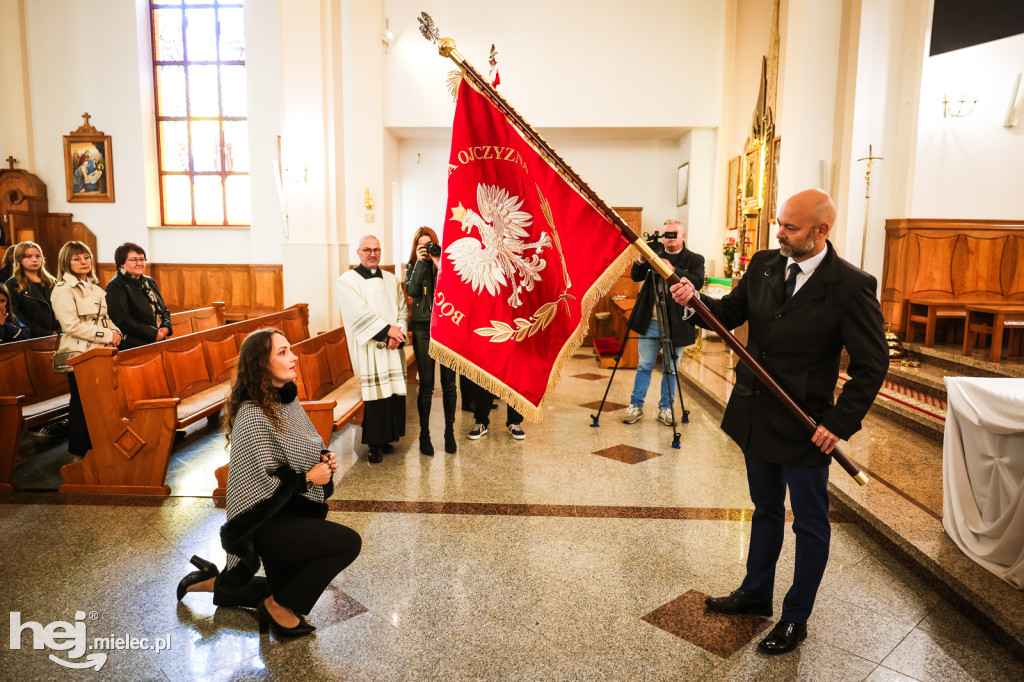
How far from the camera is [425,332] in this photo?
15.7 feet

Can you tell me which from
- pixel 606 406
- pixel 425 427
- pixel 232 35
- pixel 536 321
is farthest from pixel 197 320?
pixel 232 35

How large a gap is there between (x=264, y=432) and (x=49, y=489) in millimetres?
2570

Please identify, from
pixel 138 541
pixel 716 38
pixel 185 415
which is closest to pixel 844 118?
pixel 716 38

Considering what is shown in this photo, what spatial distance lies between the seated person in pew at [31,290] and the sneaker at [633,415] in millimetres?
4642

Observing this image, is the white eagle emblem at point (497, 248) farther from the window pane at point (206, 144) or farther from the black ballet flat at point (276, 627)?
the window pane at point (206, 144)

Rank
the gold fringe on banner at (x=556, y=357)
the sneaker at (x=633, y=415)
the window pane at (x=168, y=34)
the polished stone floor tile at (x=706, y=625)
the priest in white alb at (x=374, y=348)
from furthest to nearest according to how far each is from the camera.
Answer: the window pane at (x=168, y=34), the sneaker at (x=633, y=415), the priest in white alb at (x=374, y=348), the gold fringe on banner at (x=556, y=357), the polished stone floor tile at (x=706, y=625)

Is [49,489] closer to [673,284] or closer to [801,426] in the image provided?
[673,284]

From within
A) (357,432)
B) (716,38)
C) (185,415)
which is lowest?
(357,432)

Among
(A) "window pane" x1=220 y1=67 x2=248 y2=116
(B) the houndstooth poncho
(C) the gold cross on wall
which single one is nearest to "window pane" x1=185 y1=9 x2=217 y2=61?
(A) "window pane" x1=220 y1=67 x2=248 y2=116

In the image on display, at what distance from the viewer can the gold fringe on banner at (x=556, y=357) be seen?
8.79 feet

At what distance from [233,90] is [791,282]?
11336mm

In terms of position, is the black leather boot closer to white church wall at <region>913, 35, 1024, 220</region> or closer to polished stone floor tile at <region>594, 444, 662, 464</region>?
polished stone floor tile at <region>594, 444, 662, 464</region>

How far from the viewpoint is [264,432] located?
2299 millimetres

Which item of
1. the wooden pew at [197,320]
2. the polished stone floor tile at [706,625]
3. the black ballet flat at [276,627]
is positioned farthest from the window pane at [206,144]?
the polished stone floor tile at [706,625]
